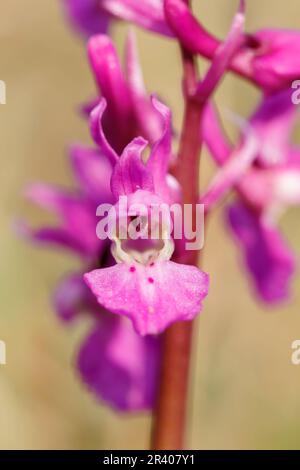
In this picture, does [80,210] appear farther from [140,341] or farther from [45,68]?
[45,68]

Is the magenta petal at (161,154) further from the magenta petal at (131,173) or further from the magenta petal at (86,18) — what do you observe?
the magenta petal at (86,18)

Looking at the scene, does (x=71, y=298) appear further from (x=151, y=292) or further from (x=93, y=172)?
(x=151, y=292)

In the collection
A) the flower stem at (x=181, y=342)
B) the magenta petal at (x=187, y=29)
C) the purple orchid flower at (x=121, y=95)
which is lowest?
the flower stem at (x=181, y=342)

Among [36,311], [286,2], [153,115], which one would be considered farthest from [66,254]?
[153,115]

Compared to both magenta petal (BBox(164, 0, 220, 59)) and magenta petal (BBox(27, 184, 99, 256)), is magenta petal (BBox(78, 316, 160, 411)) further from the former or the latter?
magenta petal (BBox(164, 0, 220, 59))

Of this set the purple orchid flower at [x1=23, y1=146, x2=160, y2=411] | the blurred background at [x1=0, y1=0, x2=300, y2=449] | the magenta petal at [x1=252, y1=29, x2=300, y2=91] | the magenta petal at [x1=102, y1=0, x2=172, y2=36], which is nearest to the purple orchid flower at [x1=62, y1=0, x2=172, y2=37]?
the magenta petal at [x1=102, y1=0, x2=172, y2=36]

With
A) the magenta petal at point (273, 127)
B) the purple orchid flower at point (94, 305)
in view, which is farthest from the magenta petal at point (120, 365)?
the magenta petal at point (273, 127)

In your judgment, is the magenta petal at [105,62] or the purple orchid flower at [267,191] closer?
the magenta petal at [105,62]
